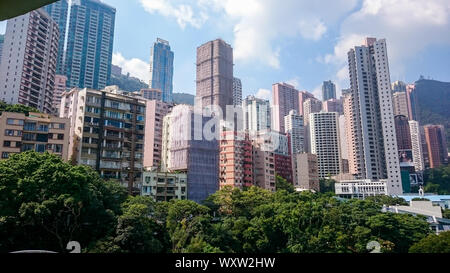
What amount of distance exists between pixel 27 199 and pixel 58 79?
22263 millimetres

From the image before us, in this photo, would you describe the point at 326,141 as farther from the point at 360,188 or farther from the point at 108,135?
the point at 108,135

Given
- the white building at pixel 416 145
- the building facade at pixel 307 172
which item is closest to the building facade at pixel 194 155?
the building facade at pixel 307 172

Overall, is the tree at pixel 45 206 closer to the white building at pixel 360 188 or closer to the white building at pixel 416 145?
the white building at pixel 360 188

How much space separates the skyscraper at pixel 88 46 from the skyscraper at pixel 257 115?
1444cm

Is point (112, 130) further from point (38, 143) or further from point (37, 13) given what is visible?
point (37, 13)

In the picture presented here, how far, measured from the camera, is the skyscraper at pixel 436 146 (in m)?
21.8

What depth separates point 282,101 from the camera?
33156 millimetres

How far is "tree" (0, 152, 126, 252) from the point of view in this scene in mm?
5375

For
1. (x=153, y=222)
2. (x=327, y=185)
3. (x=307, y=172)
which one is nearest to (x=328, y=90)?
(x=327, y=185)

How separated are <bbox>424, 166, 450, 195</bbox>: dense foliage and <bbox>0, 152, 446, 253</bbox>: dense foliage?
11720 millimetres

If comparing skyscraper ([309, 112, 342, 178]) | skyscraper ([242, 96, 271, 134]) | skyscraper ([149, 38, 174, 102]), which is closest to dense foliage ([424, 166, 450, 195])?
skyscraper ([309, 112, 342, 178])

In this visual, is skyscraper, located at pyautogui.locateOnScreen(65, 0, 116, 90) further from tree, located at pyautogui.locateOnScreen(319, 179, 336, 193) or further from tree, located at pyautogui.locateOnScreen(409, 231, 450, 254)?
tree, located at pyautogui.locateOnScreen(409, 231, 450, 254)

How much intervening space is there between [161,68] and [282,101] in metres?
14.1
